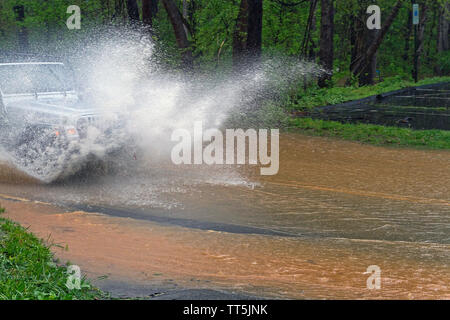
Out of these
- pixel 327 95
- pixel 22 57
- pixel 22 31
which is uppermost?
pixel 22 31

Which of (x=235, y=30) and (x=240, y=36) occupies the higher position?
(x=235, y=30)

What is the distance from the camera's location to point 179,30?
20797 millimetres

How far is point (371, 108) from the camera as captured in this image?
64.9 feet

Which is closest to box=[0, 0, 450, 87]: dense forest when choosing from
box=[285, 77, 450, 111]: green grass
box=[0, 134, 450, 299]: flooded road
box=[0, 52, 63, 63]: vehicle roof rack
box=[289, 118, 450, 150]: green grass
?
box=[285, 77, 450, 111]: green grass

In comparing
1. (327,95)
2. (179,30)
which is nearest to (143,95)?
(179,30)

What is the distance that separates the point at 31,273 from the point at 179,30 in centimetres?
1609

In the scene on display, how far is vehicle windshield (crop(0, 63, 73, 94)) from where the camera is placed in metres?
11.3

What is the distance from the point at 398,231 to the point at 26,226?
14.1 feet

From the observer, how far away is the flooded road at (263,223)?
6094mm

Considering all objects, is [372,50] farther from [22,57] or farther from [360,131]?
[22,57]

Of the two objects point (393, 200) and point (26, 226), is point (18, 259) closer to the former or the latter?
point (26, 226)
